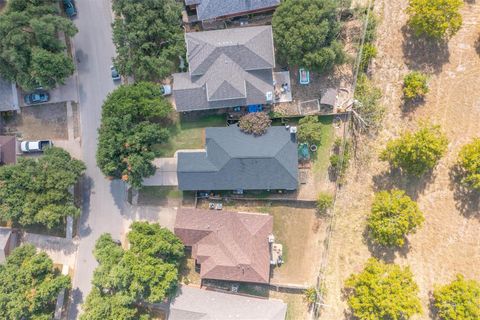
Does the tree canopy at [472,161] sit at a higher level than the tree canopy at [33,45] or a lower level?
lower

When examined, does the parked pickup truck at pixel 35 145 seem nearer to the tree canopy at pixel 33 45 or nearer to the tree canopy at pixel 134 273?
the tree canopy at pixel 33 45

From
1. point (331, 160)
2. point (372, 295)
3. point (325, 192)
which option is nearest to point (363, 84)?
point (331, 160)

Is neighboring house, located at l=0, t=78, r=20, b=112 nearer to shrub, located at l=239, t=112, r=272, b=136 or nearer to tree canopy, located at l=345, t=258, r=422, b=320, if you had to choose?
shrub, located at l=239, t=112, r=272, b=136

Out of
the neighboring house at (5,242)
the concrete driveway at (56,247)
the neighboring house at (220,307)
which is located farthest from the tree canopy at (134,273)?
the neighboring house at (5,242)

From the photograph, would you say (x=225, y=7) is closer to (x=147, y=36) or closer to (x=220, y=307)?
(x=147, y=36)

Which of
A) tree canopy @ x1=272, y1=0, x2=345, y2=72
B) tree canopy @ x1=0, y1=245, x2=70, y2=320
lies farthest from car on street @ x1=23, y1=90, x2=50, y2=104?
tree canopy @ x1=272, y1=0, x2=345, y2=72

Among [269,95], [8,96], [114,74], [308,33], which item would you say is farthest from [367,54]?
[8,96]
